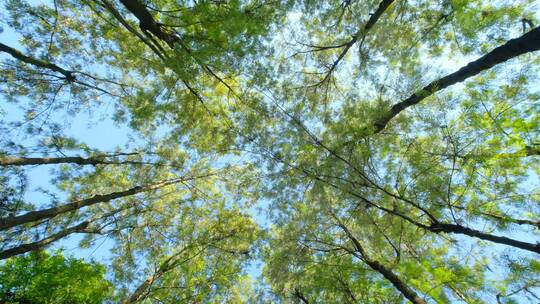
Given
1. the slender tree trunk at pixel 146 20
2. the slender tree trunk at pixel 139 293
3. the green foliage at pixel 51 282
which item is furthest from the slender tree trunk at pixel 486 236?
the green foliage at pixel 51 282

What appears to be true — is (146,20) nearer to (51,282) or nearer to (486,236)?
(486,236)

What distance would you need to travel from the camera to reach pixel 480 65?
10.9ft

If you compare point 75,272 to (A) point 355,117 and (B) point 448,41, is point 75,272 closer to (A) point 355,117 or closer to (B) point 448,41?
(A) point 355,117

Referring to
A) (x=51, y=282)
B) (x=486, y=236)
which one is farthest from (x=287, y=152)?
(x=51, y=282)

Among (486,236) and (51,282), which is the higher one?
(486,236)

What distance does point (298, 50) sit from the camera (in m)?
5.43

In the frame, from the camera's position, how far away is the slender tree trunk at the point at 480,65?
9.20 ft

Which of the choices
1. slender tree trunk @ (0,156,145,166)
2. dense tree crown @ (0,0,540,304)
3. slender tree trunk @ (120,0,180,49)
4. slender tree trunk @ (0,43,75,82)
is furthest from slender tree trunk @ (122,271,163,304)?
slender tree trunk @ (120,0,180,49)

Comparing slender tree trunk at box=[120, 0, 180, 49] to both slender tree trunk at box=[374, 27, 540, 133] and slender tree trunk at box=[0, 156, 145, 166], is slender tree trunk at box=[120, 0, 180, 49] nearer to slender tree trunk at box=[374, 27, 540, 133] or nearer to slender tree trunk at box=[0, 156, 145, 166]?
slender tree trunk at box=[0, 156, 145, 166]

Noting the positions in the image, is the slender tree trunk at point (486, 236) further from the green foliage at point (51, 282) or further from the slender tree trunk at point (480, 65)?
the green foliage at point (51, 282)

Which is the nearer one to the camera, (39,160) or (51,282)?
(39,160)

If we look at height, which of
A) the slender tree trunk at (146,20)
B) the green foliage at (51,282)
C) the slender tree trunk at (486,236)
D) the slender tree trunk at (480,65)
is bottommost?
the green foliage at (51,282)

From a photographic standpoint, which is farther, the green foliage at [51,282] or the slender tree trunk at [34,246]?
the green foliage at [51,282]

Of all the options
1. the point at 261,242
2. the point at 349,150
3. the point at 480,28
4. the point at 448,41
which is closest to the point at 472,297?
the point at 349,150
